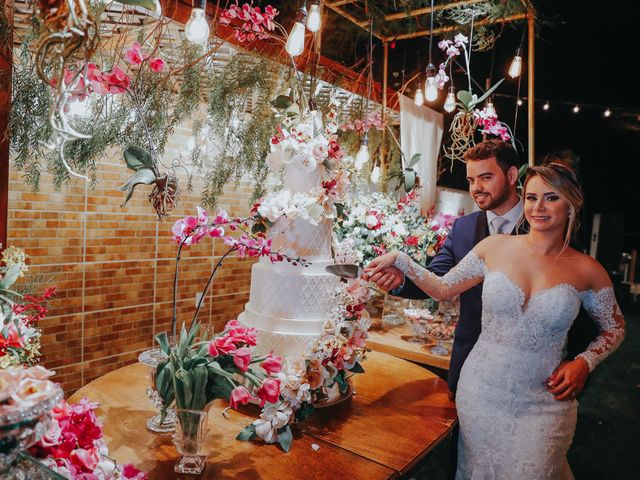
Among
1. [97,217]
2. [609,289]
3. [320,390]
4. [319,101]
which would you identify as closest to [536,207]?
[609,289]

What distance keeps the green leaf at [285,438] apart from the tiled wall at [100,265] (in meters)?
2.12

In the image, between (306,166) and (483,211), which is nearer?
(306,166)

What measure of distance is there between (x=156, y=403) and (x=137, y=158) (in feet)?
2.64

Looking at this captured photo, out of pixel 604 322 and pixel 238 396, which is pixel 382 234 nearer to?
pixel 604 322

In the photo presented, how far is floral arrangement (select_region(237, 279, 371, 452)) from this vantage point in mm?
1454

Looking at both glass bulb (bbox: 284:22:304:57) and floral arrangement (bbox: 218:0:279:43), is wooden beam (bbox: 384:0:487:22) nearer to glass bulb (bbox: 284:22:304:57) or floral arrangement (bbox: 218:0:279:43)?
floral arrangement (bbox: 218:0:279:43)

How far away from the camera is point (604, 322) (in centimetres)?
171

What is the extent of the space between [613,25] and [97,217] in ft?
16.0

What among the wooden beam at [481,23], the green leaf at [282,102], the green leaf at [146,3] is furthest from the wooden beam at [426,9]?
the green leaf at [146,3]

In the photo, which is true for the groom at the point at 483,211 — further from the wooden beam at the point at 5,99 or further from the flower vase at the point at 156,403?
the wooden beam at the point at 5,99

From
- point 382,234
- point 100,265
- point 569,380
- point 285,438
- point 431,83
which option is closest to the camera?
point 285,438

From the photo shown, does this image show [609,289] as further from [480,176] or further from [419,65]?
[419,65]

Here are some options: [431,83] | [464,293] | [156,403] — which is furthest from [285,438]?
[431,83]

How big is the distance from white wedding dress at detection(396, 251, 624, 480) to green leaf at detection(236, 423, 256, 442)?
0.85m
